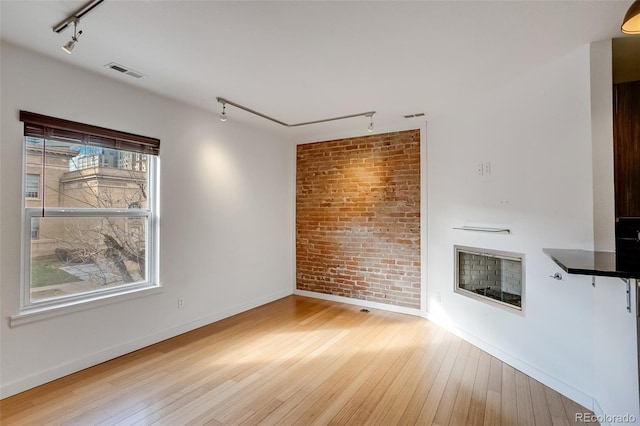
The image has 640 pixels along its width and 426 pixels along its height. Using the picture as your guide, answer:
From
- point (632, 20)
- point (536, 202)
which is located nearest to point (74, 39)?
point (632, 20)

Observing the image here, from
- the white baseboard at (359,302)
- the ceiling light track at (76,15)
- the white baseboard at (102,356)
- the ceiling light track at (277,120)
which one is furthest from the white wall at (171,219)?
the ceiling light track at (76,15)

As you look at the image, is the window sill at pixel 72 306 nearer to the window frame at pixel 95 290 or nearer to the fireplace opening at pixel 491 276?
the window frame at pixel 95 290

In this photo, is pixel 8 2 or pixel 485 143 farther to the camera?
pixel 485 143

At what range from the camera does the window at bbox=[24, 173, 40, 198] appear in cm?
243

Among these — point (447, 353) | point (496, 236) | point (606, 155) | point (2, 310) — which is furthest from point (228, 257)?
point (606, 155)

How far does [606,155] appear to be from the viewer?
86.5 inches

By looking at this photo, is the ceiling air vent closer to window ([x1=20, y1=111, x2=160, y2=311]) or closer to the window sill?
window ([x1=20, y1=111, x2=160, y2=311])

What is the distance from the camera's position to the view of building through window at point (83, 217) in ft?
8.22

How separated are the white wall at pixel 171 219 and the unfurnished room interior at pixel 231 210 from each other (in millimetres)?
20

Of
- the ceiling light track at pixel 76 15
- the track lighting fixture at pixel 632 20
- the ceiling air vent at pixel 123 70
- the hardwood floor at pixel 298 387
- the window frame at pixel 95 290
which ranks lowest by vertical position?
the hardwood floor at pixel 298 387

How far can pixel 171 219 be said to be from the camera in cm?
344

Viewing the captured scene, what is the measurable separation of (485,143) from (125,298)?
3938 millimetres

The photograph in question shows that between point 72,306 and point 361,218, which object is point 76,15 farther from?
point 361,218

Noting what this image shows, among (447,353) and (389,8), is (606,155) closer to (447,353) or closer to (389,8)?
(389,8)
